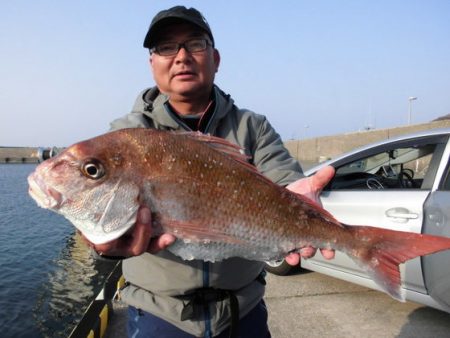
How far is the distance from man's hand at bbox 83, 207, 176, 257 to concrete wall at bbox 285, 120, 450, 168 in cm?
1382

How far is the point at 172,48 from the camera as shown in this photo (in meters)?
2.63

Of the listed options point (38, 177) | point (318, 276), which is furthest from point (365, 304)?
point (38, 177)

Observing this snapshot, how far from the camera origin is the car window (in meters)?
5.30

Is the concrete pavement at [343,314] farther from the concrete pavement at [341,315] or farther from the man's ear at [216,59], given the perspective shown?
the man's ear at [216,59]

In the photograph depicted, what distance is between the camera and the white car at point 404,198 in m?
4.10

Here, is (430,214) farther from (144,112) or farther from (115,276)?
(115,276)

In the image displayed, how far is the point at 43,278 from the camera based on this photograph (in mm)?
10383

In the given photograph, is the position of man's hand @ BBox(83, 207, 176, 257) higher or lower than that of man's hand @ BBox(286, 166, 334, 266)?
lower

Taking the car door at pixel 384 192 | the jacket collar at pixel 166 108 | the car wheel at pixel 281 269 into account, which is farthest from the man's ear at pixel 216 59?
the car wheel at pixel 281 269

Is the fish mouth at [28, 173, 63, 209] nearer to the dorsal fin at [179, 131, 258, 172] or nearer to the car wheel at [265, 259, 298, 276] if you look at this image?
the dorsal fin at [179, 131, 258, 172]

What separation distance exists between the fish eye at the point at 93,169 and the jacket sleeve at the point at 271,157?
3.63 feet

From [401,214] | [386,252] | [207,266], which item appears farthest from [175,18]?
[401,214]

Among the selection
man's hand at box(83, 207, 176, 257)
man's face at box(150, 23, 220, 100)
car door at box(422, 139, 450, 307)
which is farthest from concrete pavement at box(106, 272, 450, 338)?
man's face at box(150, 23, 220, 100)

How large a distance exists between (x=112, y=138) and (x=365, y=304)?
14.4 ft
